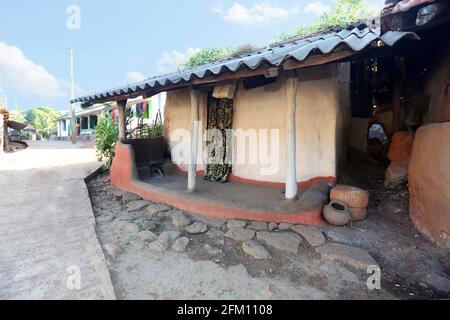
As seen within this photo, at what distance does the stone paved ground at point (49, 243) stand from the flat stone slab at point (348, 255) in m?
2.49

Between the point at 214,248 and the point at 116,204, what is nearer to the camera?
the point at 214,248

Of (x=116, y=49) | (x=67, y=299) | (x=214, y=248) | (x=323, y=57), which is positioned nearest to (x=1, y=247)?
(x=67, y=299)

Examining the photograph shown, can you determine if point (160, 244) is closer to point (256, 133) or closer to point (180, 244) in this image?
point (180, 244)

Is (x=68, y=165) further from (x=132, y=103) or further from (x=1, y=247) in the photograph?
(x=132, y=103)

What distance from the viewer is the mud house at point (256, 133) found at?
13.2 feet

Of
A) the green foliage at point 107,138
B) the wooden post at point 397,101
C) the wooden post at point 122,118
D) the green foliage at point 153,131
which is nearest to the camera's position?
the wooden post at point 397,101

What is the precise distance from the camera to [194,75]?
4402 millimetres

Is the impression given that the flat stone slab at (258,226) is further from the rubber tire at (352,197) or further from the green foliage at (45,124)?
the green foliage at (45,124)

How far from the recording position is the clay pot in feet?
13.1

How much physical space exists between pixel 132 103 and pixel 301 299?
1950cm

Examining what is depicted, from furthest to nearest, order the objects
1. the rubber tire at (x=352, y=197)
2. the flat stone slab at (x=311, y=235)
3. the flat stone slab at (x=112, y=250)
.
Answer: the rubber tire at (x=352, y=197), the flat stone slab at (x=311, y=235), the flat stone slab at (x=112, y=250)

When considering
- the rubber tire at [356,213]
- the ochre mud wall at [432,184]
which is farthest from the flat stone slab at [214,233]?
the ochre mud wall at [432,184]

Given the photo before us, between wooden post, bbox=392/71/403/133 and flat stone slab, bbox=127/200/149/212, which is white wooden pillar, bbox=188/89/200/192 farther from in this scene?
wooden post, bbox=392/71/403/133

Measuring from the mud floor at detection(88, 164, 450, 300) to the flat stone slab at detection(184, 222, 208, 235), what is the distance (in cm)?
2
